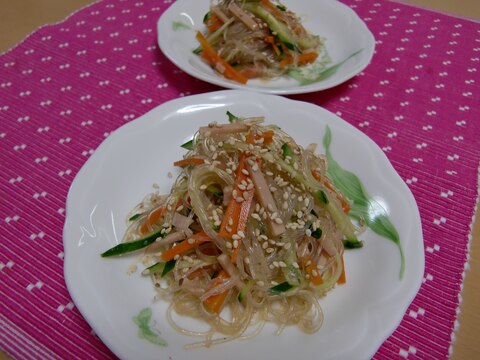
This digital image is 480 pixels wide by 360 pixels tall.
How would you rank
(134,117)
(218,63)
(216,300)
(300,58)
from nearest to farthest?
(216,300)
(134,117)
(218,63)
(300,58)

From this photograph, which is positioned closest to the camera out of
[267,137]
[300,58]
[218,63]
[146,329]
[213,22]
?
[146,329]

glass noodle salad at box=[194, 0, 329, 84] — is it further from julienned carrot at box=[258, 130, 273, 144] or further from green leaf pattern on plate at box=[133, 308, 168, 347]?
green leaf pattern on plate at box=[133, 308, 168, 347]

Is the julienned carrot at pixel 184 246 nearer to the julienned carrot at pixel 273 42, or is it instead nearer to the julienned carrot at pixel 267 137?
the julienned carrot at pixel 267 137

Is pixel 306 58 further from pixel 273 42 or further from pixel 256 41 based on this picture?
pixel 256 41

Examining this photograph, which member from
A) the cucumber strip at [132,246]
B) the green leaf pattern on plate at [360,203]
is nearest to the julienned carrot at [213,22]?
the green leaf pattern on plate at [360,203]

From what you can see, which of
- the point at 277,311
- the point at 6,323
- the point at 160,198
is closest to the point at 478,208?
the point at 277,311

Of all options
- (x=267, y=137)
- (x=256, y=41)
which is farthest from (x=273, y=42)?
(x=267, y=137)
